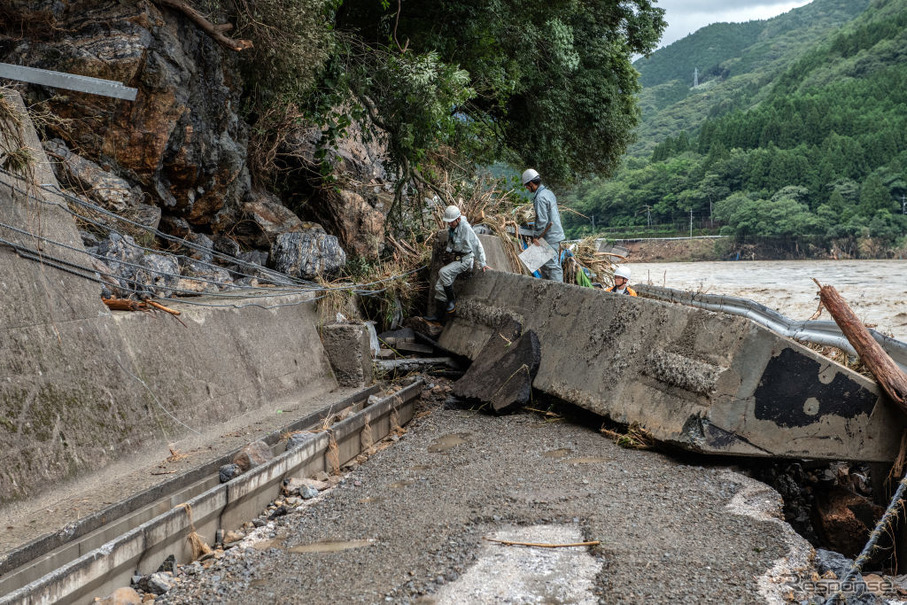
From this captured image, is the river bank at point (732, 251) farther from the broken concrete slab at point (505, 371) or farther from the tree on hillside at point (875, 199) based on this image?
the broken concrete slab at point (505, 371)

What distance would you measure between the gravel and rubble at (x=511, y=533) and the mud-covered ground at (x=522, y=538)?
10 mm

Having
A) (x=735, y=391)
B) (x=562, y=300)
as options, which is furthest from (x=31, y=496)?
(x=562, y=300)

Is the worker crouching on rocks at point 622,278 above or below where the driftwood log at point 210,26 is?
below

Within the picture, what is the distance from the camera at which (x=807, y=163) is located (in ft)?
220

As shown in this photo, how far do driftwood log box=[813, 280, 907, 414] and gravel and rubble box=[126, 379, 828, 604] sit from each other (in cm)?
106

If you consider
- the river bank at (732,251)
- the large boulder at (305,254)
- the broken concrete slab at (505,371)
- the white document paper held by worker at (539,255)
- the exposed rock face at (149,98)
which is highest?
the exposed rock face at (149,98)

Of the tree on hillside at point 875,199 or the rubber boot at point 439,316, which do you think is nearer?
the rubber boot at point 439,316

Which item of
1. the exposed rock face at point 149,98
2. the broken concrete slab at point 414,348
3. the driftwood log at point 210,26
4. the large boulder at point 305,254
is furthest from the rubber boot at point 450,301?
Answer: the driftwood log at point 210,26

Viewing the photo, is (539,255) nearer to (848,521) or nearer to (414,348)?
(414,348)

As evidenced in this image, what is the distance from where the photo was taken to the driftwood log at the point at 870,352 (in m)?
4.86

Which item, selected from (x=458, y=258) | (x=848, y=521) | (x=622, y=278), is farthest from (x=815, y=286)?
(x=848, y=521)

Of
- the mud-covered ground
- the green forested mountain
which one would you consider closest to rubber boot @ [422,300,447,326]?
the mud-covered ground

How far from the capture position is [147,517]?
4.27m

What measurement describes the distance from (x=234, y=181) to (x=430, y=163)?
4.09 metres
